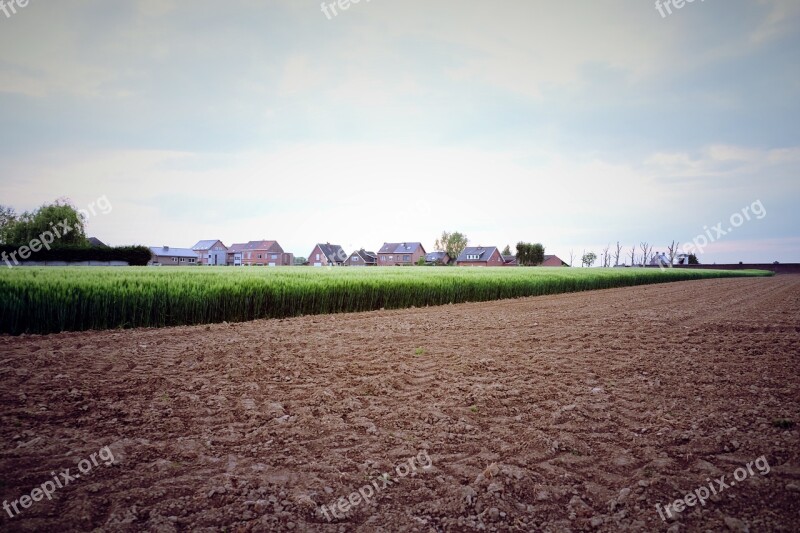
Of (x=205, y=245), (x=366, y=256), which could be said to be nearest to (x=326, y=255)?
(x=366, y=256)

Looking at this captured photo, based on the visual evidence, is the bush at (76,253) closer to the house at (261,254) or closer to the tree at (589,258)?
the house at (261,254)

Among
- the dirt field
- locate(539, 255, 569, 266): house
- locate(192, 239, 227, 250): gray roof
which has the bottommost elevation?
the dirt field

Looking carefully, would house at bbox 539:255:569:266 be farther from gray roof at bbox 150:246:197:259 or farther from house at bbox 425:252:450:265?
gray roof at bbox 150:246:197:259

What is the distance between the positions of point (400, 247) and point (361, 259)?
10230 millimetres

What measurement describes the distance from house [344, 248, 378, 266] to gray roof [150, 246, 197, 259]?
114 ft

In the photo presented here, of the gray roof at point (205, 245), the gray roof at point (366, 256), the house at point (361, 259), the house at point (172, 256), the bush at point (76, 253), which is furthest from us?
the gray roof at point (366, 256)

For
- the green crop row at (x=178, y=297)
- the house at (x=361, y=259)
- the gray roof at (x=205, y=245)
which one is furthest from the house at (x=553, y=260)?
the green crop row at (x=178, y=297)

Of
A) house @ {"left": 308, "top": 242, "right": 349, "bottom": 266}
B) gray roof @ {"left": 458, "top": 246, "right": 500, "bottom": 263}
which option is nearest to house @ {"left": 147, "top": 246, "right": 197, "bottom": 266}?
house @ {"left": 308, "top": 242, "right": 349, "bottom": 266}

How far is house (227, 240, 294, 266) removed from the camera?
9588cm

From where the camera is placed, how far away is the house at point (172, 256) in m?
80.1

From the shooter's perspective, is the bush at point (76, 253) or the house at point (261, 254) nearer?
the bush at point (76, 253)

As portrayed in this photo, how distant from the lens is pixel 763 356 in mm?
7289

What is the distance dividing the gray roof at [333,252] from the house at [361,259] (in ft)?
5.27

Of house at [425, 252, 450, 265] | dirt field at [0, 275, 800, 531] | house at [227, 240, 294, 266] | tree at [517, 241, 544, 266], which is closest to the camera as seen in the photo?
dirt field at [0, 275, 800, 531]
